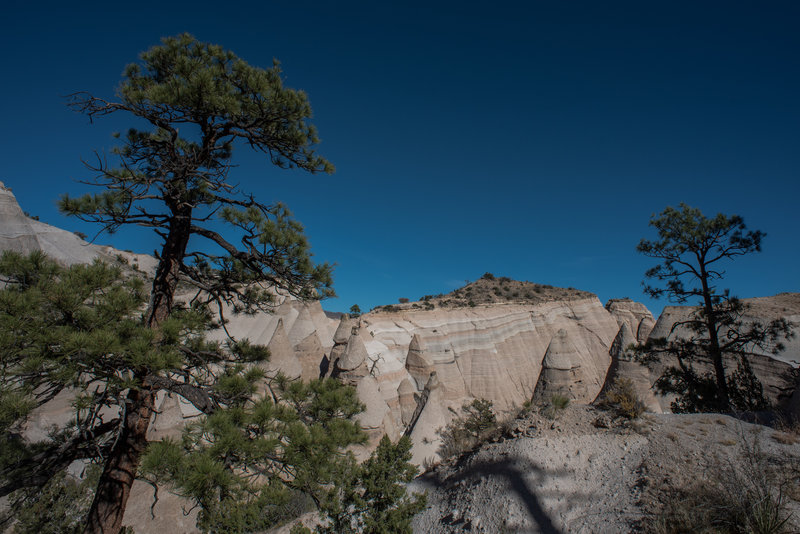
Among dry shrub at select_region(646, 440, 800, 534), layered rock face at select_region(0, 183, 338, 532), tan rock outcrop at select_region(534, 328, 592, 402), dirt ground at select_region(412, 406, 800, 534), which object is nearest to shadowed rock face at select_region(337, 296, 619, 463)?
tan rock outcrop at select_region(534, 328, 592, 402)

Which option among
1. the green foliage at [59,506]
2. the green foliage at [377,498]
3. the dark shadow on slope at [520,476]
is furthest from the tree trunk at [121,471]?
the dark shadow on slope at [520,476]

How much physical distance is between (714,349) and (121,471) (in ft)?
43.8

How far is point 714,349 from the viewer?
988cm

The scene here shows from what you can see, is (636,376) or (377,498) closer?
(377,498)

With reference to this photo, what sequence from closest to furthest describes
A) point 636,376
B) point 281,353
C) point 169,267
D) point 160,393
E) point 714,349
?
point 169,267 < point 714,349 < point 160,393 < point 281,353 < point 636,376

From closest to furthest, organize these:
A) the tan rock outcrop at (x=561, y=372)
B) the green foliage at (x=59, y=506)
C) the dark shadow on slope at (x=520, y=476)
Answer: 1. the dark shadow on slope at (x=520, y=476)
2. the green foliage at (x=59, y=506)
3. the tan rock outcrop at (x=561, y=372)

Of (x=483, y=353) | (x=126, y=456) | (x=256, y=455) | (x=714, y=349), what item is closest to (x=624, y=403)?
(x=714, y=349)

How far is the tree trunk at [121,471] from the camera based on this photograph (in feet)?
11.1

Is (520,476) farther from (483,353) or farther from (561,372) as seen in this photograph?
(483,353)

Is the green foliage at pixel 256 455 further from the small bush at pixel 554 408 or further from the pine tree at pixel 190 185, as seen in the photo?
the small bush at pixel 554 408

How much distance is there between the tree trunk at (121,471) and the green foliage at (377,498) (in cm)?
202

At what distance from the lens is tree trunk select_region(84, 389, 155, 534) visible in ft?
11.1

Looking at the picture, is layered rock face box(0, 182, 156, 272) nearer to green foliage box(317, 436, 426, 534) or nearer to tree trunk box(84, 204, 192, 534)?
tree trunk box(84, 204, 192, 534)

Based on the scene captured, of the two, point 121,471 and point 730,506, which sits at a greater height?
point 730,506
